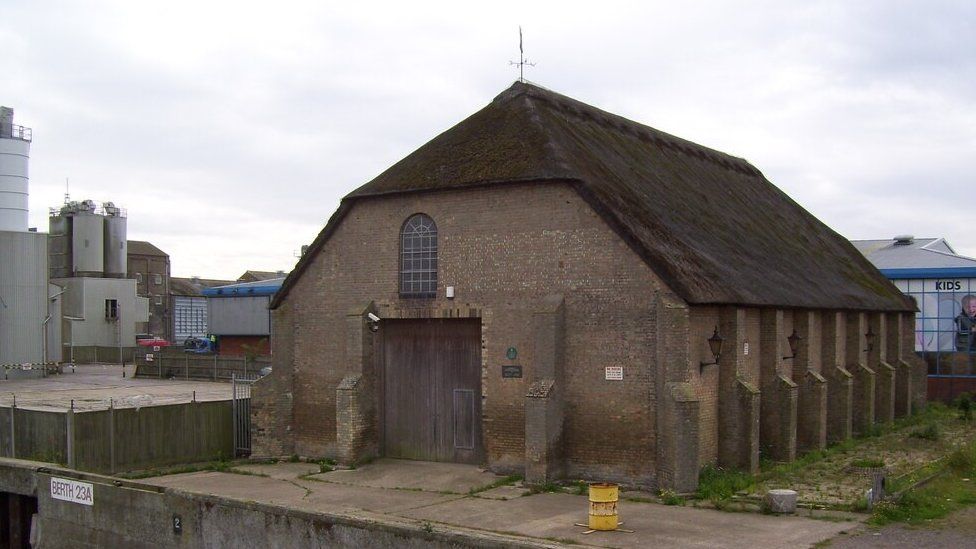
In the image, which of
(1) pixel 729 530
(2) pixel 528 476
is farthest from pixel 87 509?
(1) pixel 729 530

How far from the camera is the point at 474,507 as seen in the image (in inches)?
674

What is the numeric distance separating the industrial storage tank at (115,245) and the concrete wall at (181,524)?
5183 centimetres

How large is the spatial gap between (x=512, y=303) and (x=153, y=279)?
78.1 metres

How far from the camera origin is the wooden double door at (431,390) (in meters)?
21.0

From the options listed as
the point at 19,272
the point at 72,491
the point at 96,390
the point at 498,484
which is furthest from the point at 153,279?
the point at 498,484

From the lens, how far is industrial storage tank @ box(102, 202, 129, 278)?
68.5 meters

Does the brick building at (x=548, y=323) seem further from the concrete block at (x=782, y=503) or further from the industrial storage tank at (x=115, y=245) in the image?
the industrial storage tank at (x=115, y=245)

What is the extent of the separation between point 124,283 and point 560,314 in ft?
171

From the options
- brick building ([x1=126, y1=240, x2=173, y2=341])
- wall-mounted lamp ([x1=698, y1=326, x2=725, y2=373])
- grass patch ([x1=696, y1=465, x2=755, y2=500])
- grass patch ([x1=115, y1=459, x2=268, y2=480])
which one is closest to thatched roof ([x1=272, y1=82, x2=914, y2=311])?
wall-mounted lamp ([x1=698, y1=326, x2=725, y2=373])

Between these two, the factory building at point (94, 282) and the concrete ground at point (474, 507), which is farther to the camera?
the factory building at point (94, 282)

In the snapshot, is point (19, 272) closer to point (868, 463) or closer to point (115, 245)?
point (115, 245)

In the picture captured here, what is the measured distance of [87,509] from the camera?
1758 centimetres

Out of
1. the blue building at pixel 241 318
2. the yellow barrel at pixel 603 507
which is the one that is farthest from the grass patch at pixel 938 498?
the blue building at pixel 241 318

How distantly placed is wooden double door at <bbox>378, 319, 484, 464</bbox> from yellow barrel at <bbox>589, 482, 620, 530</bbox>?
233 inches
